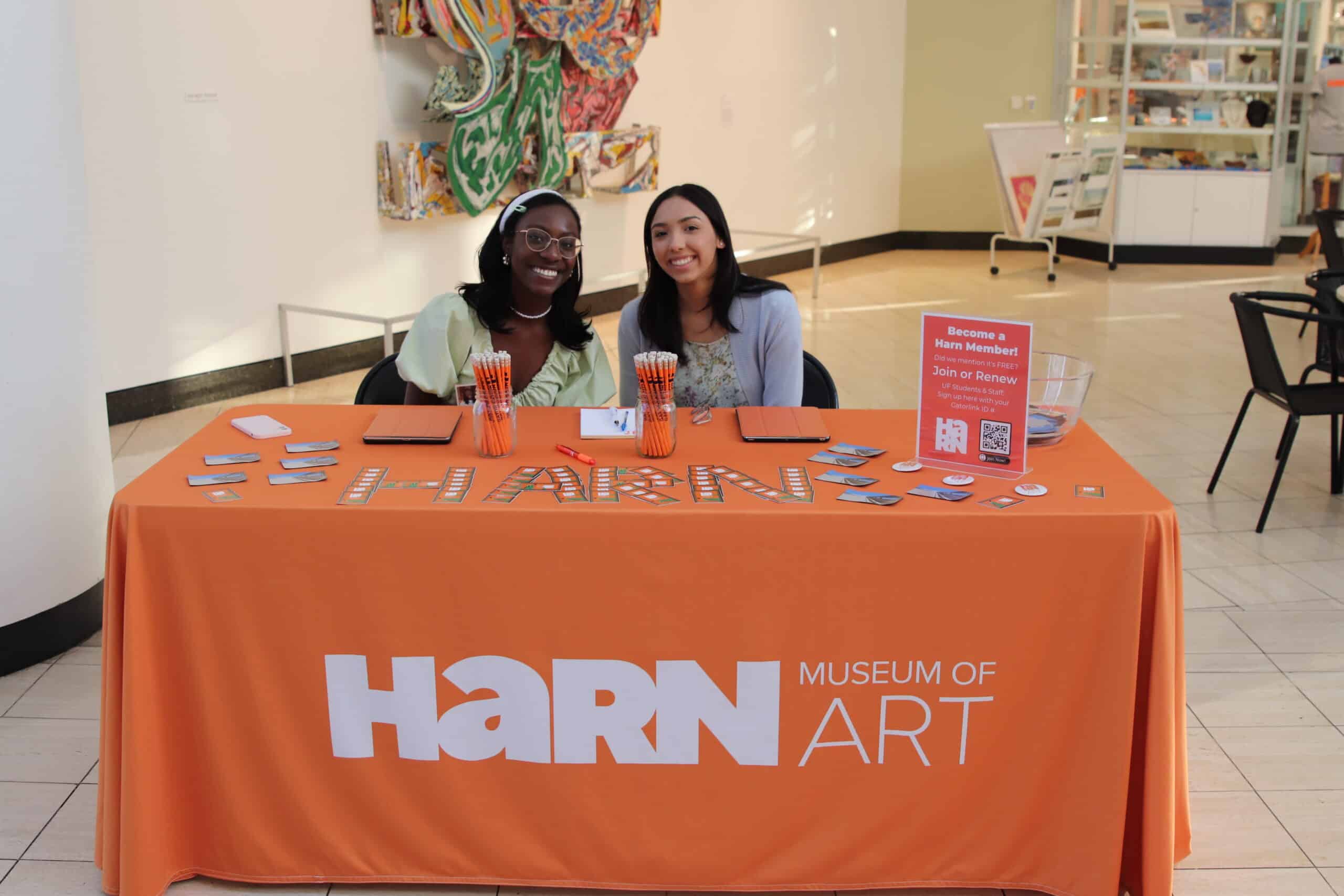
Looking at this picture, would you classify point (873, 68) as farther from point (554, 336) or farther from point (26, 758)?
point (26, 758)

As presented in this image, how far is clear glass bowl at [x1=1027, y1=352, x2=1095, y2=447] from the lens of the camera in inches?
104

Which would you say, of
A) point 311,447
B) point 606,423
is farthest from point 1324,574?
point 311,447

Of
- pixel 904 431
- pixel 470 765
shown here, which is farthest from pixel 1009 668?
pixel 470 765

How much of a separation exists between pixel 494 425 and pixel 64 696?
1.53m

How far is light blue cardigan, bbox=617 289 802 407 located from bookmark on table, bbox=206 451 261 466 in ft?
3.46

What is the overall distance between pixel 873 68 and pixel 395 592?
35.7 feet

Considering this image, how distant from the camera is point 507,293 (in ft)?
10.7

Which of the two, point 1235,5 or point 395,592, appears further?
point 1235,5

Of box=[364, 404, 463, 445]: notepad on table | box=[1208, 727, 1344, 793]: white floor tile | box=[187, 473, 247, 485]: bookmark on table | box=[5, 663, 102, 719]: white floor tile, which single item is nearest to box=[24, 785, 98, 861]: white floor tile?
box=[5, 663, 102, 719]: white floor tile

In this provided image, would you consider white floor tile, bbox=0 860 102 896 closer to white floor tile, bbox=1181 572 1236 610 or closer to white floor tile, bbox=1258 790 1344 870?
white floor tile, bbox=1258 790 1344 870

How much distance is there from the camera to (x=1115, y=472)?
7.97 feet

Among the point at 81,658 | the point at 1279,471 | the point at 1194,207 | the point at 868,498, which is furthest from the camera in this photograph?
the point at 1194,207

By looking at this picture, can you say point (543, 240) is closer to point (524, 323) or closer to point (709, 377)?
point (524, 323)

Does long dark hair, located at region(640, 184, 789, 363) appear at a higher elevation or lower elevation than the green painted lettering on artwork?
lower
